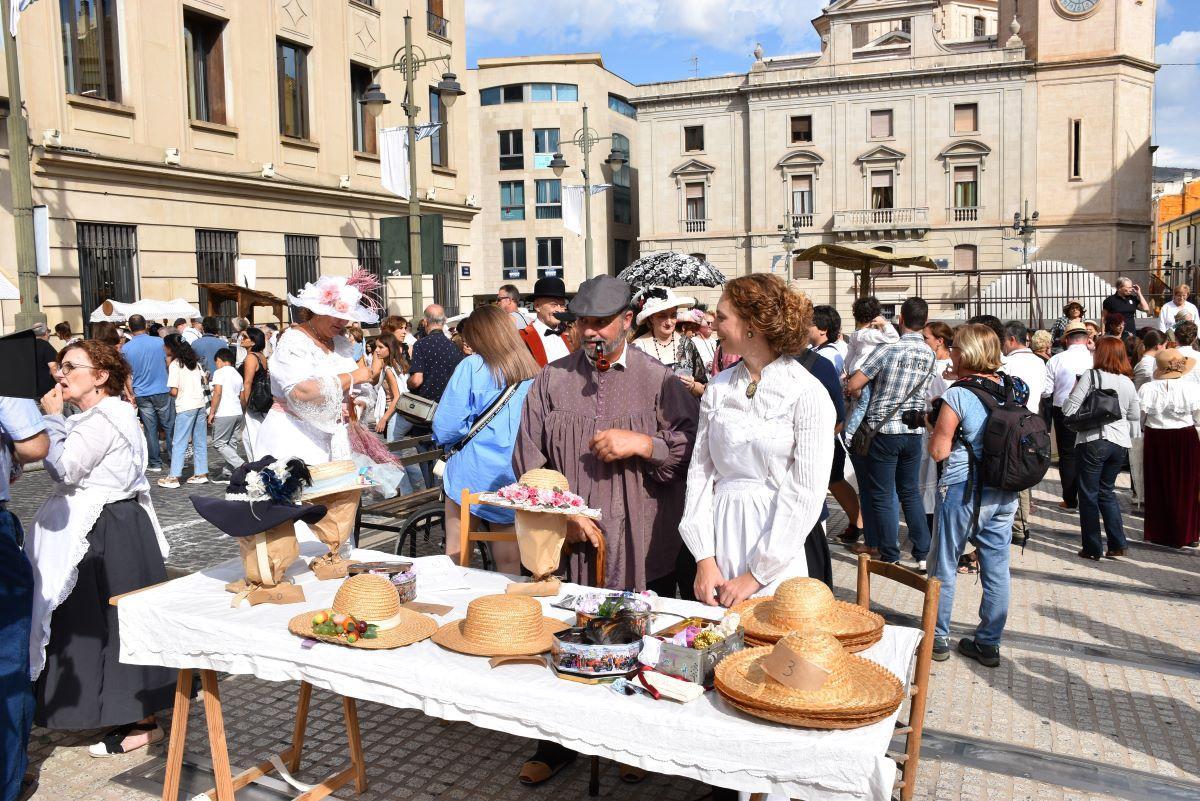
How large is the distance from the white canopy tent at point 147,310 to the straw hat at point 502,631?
14.9m

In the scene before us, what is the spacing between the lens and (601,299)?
409 centimetres

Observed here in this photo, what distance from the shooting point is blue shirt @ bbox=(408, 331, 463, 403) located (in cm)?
871

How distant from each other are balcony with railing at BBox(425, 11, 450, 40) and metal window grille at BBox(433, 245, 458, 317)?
17.5ft

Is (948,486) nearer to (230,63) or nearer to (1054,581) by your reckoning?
(1054,581)

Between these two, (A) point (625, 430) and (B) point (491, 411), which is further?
(B) point (491, 411)

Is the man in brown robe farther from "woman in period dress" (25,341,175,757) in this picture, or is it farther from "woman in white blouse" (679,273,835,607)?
"woman in period dress" (25,341,175,757)

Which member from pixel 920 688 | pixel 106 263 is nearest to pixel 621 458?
pixel 920 688

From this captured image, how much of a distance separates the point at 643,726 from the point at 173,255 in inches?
692

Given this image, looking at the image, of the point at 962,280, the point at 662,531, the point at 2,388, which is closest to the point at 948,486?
the point at 662,531

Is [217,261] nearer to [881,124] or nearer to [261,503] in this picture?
[261,503]

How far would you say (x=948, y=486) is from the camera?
5.72 meters

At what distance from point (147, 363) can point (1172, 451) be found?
11.5 m

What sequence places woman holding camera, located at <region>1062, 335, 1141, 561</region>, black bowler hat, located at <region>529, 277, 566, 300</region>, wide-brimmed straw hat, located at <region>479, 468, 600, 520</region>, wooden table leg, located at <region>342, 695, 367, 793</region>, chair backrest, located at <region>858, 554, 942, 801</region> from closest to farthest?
chair backrest, located at <region>858, 554, 942, 801</region>
wide-brimmed straw hat, located at <region>479, 468, 600, 520</region>
wooden table leg, located at <region>342, 695, 367, 793</region>
woman holding camera, located at <region>1062, 335, 1141, 561</region>
black bowler hat, located at <region>529, 277, 566, 300</region>

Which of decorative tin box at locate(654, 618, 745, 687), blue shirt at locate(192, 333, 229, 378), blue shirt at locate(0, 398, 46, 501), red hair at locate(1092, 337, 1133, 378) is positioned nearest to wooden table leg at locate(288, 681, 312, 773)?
blue shirt at locate(0, 398, 46, 501)
